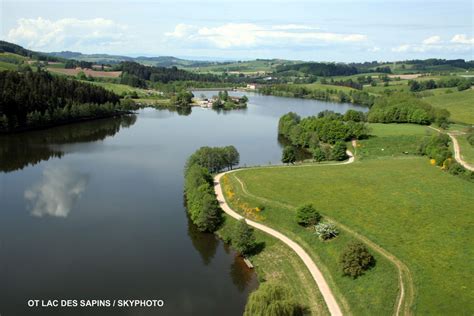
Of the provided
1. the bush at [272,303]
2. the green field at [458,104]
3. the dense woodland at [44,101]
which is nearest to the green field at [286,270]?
the bush at [272,303]

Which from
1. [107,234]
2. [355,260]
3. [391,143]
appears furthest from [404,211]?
[391,143]

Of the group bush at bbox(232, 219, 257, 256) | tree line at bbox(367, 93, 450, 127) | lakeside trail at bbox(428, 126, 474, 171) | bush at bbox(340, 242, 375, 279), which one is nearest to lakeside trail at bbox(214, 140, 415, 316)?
bush at bbox(340, 242, 375, 279)

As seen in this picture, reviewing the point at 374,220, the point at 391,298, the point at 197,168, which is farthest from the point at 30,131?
the point at 391,298

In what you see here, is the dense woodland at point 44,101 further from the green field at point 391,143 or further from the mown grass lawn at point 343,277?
the green field at point 391,143

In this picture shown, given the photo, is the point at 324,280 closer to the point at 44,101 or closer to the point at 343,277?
the point at 343,277

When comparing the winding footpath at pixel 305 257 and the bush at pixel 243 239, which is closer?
the winding footpath at pixel 305 257

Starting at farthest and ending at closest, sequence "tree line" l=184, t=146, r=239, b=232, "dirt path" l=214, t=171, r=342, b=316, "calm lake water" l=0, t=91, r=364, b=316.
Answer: "tree line" l=184, t=146, r=239, b=232 < "calm lake water" l=0, t=91, r=364, b=316 < "dirt path" l=214, t=171, r=342, b=316

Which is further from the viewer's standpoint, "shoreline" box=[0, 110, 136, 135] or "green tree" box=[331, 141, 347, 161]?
"shoreline" box=[0, 110, 136, 135]

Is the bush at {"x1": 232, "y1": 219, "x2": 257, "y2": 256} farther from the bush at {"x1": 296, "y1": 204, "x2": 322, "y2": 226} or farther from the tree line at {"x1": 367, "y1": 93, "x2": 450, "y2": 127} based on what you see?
the tree line at {"x1": 367, "y1": 93, "x2": 450, "y2": 127}
